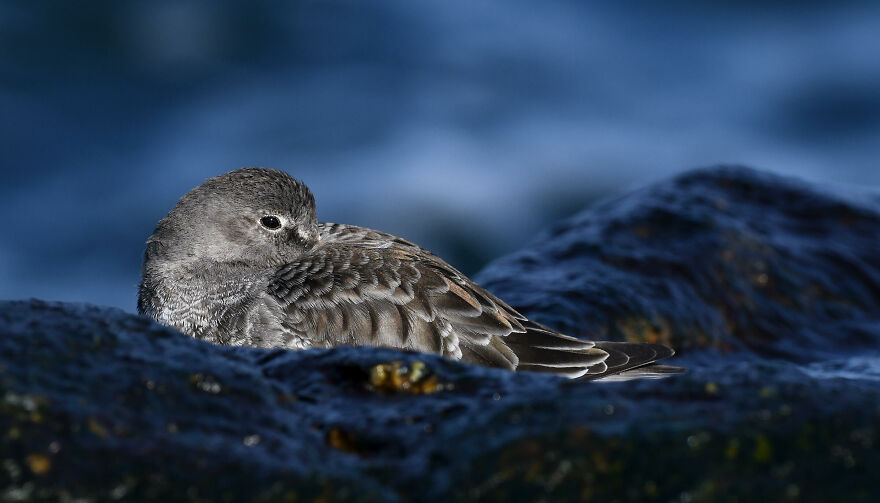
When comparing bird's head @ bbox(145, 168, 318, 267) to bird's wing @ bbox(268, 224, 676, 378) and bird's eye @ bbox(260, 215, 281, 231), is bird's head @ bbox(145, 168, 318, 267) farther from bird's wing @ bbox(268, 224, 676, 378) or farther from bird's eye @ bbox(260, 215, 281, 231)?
bird's wing @ bbox(268, 224, 676, 378)

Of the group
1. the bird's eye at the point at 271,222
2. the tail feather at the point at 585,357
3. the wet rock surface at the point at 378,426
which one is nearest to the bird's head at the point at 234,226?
the bird's eye at the point at 271,222

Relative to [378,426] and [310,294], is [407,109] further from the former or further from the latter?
[378,426]

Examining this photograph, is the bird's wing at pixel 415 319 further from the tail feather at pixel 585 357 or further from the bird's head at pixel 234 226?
the bird's head at pixel 234 226

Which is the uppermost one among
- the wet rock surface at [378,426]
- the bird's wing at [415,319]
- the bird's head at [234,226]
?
the bird's head at [234,226]

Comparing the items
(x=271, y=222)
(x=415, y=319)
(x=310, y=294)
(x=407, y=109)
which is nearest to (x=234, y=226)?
(x=271, y=222)

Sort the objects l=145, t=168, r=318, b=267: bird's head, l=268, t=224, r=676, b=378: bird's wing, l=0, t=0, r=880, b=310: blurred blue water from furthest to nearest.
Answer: l=0, t=0, r=880, b=310: blurred blue water → l=145, t=168, r=318, b=267: bird's head → l=268, t=224, r=676, b=378: bird's wing

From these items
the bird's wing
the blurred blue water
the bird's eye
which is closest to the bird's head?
the bird's eye

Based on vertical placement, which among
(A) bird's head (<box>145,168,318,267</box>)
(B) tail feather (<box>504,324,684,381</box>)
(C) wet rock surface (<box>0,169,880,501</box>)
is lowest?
(C) wet rock surface (<box>0,169,880,501</box>)

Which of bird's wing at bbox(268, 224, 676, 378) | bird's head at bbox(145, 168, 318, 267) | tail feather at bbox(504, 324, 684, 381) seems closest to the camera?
bird's wing at bbox(268, 224, 676, 378)
